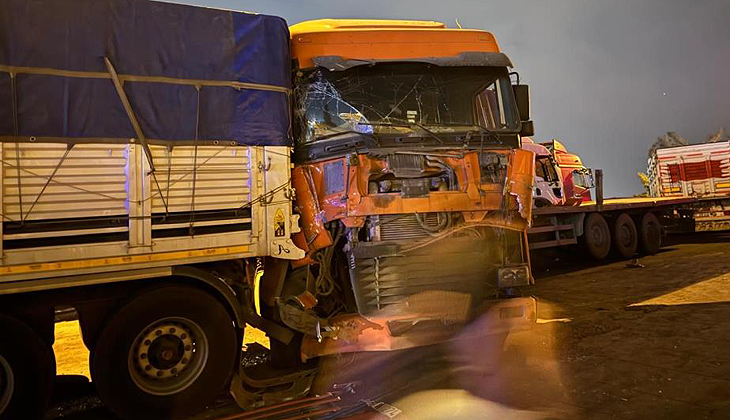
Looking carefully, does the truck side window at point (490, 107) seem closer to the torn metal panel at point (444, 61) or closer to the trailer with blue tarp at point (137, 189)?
the torn metal panel at point (444, 61)

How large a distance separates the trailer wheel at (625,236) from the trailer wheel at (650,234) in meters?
0.45

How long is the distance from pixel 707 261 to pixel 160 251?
1140 centimetres

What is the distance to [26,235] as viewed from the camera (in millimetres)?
3236

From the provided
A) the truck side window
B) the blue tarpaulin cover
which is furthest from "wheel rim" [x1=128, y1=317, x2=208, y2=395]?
the truck side window

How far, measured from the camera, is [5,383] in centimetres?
321

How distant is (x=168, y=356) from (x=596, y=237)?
36.8ft

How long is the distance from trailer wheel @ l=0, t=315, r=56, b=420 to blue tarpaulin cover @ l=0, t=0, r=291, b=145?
4.61 ft

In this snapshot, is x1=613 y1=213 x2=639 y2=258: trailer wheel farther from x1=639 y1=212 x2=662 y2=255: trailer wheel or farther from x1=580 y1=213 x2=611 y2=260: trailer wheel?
x1=639 y1=212 x2=662 y2=255: trailer wheel

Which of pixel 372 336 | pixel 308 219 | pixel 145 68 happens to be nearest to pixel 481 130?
pixel 308 219

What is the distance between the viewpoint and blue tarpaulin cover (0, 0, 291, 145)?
3.33 m

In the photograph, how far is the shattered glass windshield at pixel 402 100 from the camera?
14.9ft

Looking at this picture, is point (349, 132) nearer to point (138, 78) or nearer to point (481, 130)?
point (481, 130)

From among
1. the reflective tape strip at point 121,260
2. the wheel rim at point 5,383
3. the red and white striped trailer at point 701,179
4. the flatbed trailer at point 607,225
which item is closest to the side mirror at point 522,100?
the reflective tape strip at point 121,260

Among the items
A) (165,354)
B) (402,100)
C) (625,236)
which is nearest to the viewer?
(165,354)
